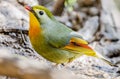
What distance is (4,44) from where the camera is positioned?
2.72 meters

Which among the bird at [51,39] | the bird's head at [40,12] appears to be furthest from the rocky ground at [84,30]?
the bird's head at [40,12]

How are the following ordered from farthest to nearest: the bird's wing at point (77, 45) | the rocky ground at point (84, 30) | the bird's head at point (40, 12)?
the rocky ground at point (84, 30), the bird's wing at point (77, 45), the bird's head at point (40, 12)

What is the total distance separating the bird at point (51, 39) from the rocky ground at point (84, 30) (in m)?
0.15

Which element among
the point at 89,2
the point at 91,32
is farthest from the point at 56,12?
the point at 91,32

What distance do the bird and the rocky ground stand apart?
→ 146 millimetres

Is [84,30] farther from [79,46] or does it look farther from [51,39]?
[51,39]

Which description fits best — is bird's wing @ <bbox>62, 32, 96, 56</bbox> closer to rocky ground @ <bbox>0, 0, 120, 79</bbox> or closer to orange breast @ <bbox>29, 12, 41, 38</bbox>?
rocky ground @ <bbox>0, 0, 120, 79</bbox>

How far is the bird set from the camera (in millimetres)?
2043

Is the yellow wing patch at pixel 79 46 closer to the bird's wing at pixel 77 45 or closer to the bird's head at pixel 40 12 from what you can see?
the bird's wing at pixel 77 45

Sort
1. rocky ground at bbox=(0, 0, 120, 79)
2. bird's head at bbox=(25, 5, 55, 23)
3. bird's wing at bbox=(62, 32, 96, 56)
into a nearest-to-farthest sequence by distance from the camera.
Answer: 1. bird's head at bbox=(25, 5, 55, 23)
2. bird's wing at bbox=(62, 32, 96, 56)
3. rocky ground at bbox=(0, 0, 120, 79)

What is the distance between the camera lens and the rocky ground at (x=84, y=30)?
2.70 m

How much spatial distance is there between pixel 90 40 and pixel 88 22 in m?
0.71

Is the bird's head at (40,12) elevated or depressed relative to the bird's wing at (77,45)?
elevated

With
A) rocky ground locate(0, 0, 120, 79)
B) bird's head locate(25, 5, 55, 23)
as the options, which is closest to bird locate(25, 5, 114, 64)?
bird's head locate(25, 5, 55, 23)
